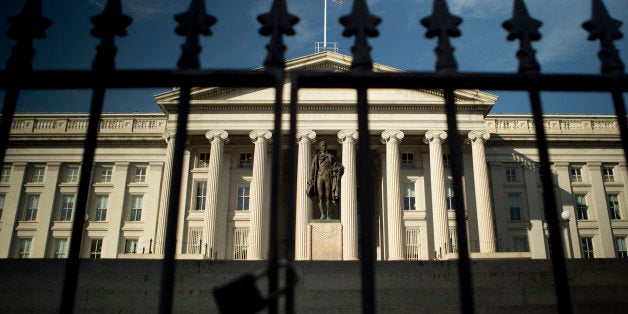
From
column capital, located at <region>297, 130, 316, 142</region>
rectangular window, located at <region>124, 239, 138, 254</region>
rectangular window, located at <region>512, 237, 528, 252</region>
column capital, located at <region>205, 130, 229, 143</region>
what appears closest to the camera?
column capital, located at <region>297, 130, 316, 142</region>

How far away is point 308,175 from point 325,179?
1762cm

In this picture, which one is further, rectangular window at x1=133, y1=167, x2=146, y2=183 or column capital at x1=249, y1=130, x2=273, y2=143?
rectangular window at x1=133, y1=167, x2=146, y2=183

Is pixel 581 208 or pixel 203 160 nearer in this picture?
pixel 203 160

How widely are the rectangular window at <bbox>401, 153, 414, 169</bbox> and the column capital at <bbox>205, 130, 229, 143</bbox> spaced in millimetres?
15155

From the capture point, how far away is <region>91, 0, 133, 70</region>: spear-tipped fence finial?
2.77 m

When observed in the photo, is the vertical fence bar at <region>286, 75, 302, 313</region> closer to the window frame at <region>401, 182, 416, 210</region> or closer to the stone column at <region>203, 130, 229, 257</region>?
the stone column at <region>203, 130, 229, 257</region>

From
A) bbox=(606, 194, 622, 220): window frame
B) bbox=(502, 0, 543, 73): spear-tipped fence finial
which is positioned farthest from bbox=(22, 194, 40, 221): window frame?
bbox=(606, 194, 622, 220): window frame

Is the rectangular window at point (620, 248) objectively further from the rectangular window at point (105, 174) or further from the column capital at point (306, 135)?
the rectangular window at point (105, 174)

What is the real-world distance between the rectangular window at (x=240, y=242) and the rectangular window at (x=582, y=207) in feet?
95.9

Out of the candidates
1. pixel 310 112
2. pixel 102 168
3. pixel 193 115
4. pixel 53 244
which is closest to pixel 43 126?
pixel 102 168

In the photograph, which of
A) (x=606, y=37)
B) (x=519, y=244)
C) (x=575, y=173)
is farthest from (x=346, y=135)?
(x=606, y=37)

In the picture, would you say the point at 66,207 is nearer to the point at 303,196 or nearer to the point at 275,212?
the point at 303,196

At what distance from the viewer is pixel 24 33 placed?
278cm

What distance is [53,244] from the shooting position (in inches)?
1676
